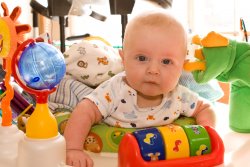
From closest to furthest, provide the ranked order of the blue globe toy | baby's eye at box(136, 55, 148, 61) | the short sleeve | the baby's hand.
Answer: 1. the blue globe toy
2. the baby's hand
3. baby's eye at box(136, 55, 148, 61)
4. the short sleeve

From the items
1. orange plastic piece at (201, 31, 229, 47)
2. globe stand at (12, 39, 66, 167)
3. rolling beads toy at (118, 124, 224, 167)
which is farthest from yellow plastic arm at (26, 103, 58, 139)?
orange plastic piece at (201, 31, 229, 47)

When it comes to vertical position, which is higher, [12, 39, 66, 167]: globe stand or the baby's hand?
[12, 39, 66, 167]: globe stand

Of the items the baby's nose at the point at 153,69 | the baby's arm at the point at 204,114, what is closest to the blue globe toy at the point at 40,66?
the baby's nose at the point at 153,69

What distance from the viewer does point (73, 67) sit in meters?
0.94

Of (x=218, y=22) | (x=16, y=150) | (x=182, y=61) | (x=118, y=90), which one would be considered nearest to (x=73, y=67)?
(x=118, y=90)

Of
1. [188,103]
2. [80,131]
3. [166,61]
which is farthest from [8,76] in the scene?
[188,103]

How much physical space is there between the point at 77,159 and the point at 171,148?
161mm

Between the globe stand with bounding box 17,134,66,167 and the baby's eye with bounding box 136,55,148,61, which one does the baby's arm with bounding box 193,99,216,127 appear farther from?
the globe stand with bounding box 17,134,66,167

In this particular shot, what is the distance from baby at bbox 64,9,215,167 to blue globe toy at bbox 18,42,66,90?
0.19 m

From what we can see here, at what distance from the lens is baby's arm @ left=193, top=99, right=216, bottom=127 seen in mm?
766

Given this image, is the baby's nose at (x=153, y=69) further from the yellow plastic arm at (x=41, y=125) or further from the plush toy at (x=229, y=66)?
the yellow plastic arm at (x=41, y=125)

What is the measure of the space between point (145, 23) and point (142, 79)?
0.34 feet

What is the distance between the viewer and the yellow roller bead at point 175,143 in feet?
1.62

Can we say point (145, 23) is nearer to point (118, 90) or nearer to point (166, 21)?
point (166, 21)
